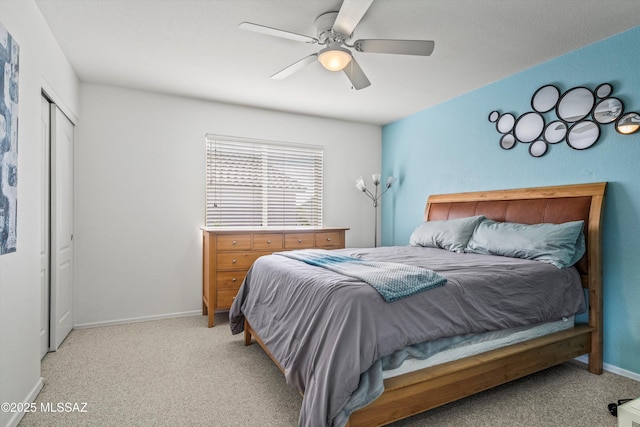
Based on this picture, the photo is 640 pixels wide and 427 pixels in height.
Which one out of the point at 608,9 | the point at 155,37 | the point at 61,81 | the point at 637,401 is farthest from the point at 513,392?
the point at 61,81

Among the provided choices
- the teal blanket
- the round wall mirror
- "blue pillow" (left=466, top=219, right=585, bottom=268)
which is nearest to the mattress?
the teal blanket

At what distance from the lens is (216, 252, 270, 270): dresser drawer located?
348 cm

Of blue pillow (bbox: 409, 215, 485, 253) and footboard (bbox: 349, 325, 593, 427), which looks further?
blue pillow (bbox: 409, 215, 485, 253)

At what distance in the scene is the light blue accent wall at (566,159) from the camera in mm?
2389

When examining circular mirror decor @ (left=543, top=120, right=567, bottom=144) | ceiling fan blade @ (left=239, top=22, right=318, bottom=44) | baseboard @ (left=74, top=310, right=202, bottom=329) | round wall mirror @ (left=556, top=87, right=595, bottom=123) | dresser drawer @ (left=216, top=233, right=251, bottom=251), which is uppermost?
ceiling fan blade @ (left=239, top=22, right=318, bottom=44)

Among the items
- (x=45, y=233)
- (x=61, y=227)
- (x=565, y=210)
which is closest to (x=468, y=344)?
(x=565, y=210)

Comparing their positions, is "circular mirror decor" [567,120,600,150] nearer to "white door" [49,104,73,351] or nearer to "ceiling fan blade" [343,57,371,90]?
"ceiling fan blade" [343,57,371,90]

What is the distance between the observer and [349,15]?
1933mm

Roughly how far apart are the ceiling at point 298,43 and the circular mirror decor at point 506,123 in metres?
0.39

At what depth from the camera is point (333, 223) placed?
15.5 ft

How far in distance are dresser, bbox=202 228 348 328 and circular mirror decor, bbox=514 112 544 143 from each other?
2417 mm

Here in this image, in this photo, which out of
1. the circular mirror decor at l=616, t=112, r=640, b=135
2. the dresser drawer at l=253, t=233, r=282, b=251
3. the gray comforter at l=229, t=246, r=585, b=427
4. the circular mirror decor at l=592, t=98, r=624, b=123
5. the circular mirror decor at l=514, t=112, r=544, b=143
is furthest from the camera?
the dresser drawer at l=253, t=233, r=282, b=251

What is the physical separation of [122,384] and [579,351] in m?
3.15

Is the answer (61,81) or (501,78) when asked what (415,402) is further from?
(61,81)
